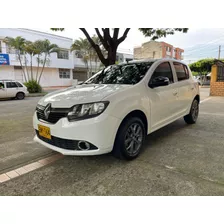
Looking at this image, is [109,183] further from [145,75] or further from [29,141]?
[29,141]

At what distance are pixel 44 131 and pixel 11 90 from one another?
1126cm

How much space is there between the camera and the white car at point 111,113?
2281 mm

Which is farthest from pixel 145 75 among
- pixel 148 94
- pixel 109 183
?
pixel 109 183

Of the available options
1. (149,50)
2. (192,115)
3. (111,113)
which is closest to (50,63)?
(192,115)

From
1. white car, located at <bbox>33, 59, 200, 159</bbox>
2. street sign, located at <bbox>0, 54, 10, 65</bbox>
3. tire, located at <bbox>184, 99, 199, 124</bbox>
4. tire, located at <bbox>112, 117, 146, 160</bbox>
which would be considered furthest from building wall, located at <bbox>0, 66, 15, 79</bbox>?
tire, located at <bbox>112, 117, 146, 160</bbox>

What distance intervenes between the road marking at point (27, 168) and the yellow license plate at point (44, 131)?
467 mm

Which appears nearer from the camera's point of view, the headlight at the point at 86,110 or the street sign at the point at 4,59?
the headlight at the point at 86,110

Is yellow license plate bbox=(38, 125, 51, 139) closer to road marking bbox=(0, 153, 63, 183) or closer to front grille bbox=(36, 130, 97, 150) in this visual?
front grille bbox=(36, 130, 97, 150)

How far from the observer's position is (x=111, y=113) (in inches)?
91.2

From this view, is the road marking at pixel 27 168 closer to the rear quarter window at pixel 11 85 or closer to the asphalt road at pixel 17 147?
the asphalt road at pixel 17 147

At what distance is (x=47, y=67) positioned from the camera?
24.2 m

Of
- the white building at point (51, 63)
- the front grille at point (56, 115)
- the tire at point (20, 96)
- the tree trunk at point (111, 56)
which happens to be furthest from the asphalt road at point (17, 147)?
the white building at point (51, 63)

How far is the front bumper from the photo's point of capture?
7.36ft
